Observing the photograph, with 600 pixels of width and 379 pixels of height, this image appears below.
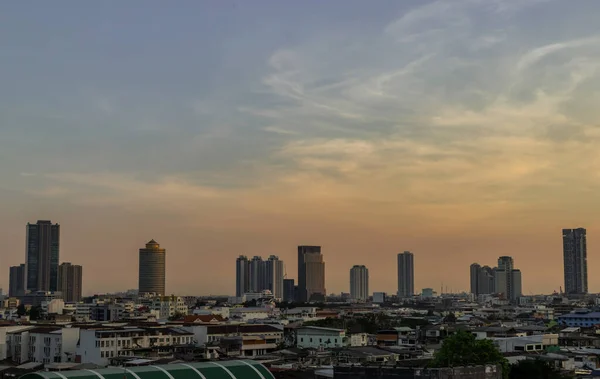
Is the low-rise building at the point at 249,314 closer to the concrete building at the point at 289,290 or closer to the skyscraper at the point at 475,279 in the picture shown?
the concrete building at the point at 289,290

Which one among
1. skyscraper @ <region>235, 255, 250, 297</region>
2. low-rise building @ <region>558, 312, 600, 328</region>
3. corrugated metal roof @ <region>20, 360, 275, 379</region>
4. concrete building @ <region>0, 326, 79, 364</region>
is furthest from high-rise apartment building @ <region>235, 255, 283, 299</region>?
corrugated metal roof @ <region>20, 360, 275, 379</region>

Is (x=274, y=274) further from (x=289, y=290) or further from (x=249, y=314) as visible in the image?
(x=249, y=314)

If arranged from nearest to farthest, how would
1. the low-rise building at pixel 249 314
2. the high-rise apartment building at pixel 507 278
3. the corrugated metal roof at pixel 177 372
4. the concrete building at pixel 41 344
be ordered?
the corrugated metal roof at pixel 177 372 < the concrete building at pixel 41 344 < the low-rise building at pixel 249 314 < the high-rise apartment building at pixel 507 278

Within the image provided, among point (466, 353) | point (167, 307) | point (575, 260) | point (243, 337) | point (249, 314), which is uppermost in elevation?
point (575, 260)

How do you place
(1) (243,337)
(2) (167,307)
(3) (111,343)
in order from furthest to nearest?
(2) (167,307) → (1) (243,337) → (3) (111,343)

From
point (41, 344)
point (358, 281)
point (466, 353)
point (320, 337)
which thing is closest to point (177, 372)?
point (466, 353)

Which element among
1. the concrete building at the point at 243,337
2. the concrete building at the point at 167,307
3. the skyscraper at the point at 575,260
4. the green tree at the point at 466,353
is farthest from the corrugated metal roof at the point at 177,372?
the skyscraper at the point at 575,260

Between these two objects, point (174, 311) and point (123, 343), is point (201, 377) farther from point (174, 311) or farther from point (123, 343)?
point (174, 311)
